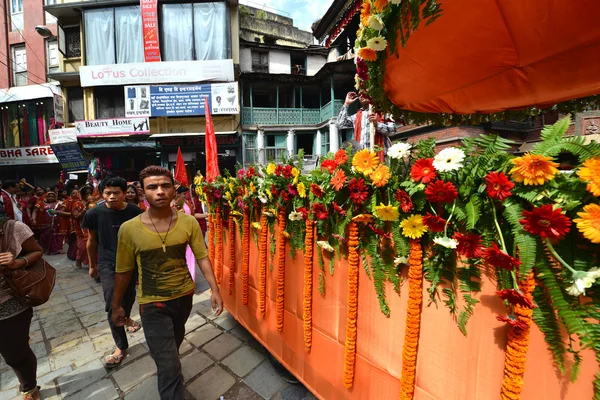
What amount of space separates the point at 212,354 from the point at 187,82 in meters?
12.9

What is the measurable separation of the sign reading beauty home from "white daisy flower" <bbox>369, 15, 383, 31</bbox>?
1231cm

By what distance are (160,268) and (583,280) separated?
2345 millimetres

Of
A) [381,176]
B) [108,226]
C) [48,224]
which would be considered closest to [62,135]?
[48,224]

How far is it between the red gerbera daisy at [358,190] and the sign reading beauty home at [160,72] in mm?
12921

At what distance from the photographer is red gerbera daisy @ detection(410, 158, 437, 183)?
1.15m

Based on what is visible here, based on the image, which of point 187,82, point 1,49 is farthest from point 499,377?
point 1,49

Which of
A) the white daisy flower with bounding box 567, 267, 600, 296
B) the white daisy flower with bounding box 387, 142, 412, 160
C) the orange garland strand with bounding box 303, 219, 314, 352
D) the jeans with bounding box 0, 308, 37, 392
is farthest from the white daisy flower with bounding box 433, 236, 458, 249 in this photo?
the jeans with bounding box 0, 308, 37, 392

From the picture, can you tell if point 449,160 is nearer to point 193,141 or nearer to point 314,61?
point 193,141

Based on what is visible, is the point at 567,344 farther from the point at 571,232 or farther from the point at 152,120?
the point at 152,120

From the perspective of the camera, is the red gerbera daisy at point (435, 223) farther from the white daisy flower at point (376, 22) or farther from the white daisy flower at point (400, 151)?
the white daisy flower at point (376, 22)

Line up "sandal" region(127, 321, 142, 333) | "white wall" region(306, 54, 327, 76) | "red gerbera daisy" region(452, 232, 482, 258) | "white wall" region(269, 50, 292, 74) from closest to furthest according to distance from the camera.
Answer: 1. "red gerbera daisy" region(452, 232, 482, 258)
2. "sandal" region(127, 321, 142, 333)
3. "white wall" region(269, 50, 292, 74)
4. "white wall" region(306, 54, 327, 76)

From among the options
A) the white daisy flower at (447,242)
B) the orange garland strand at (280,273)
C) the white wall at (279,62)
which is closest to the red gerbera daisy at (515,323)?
the white daisy flower at (447,242)

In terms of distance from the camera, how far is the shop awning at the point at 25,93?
15.6 m

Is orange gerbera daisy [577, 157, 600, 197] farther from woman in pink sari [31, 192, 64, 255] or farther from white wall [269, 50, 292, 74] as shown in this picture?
white wall [269, 50, 292, 74]
